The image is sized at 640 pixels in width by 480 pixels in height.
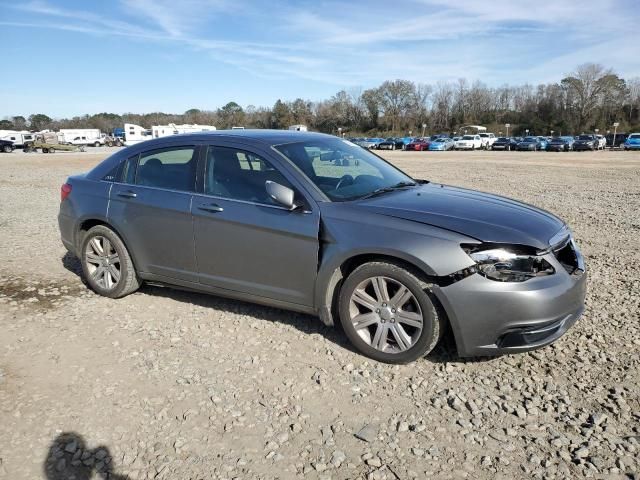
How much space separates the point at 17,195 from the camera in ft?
48.2

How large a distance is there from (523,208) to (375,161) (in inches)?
60.7

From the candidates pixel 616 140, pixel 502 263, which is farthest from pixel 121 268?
pixel 616 140

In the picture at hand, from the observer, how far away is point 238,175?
Result: 4371 mm

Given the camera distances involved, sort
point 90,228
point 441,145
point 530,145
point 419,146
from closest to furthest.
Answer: point 90,228
point 530,145
point 419,146
point 441,145

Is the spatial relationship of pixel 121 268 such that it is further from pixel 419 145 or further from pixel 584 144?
pixel 419 145

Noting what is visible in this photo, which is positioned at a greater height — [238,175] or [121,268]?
[238,175]

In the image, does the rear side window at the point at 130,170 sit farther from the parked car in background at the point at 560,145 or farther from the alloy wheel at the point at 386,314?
the parked car in background at the point at 560,145

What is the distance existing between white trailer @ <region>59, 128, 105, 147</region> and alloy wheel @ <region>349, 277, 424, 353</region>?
75993mm

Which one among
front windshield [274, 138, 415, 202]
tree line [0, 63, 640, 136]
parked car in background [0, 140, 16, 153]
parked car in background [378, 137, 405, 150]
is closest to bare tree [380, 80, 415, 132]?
tree line [0, 63, 640, 136]

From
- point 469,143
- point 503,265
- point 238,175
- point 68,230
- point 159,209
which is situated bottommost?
point 68,230

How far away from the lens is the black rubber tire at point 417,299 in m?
3.49

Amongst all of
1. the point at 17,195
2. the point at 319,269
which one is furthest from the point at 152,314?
the point at 17,195

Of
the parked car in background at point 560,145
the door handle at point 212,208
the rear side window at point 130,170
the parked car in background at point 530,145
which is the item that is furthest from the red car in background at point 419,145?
the door handle at point 212,208

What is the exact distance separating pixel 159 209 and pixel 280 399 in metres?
2.23
